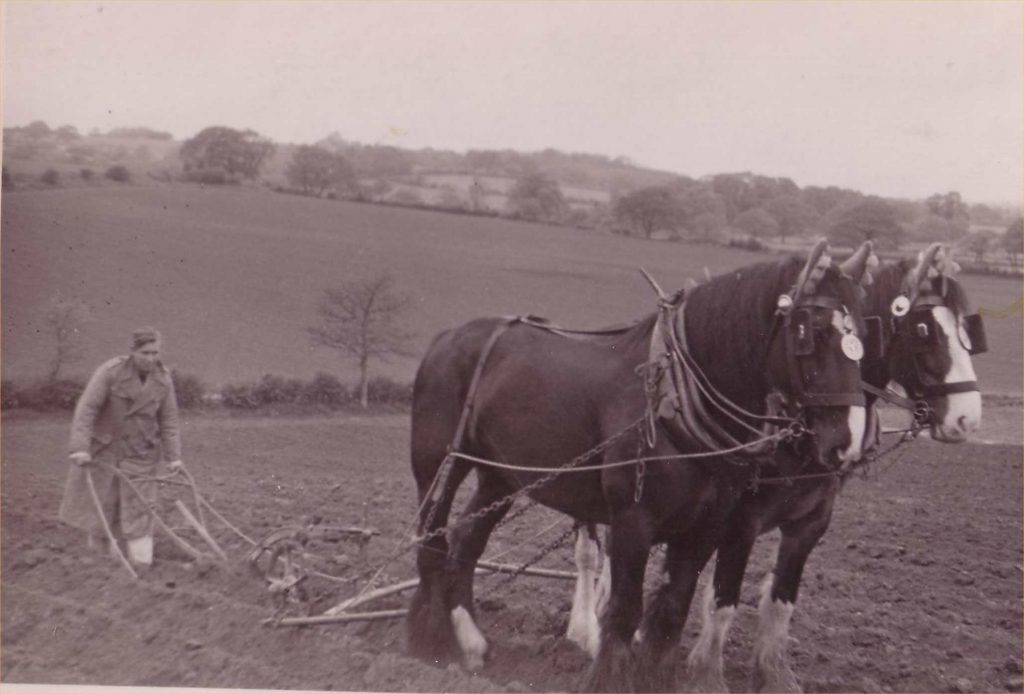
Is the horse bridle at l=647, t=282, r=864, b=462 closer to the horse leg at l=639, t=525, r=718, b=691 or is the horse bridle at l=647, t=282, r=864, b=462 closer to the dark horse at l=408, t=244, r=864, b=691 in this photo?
the dark horse at l=408, t=244, r=864, b=691

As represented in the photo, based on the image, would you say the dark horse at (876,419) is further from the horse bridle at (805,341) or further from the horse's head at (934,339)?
the horse bridle at (805,341)

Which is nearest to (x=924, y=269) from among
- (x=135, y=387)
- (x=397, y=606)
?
(x=397, y=606)

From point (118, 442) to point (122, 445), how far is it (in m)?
0.03

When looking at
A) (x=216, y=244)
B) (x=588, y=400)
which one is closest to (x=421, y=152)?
(x=216, y=244)

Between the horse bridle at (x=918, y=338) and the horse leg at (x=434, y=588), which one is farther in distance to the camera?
the horse leg at (x=434, y=588)

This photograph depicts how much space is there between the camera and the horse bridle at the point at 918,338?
174 inches

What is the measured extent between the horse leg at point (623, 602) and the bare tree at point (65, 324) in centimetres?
495

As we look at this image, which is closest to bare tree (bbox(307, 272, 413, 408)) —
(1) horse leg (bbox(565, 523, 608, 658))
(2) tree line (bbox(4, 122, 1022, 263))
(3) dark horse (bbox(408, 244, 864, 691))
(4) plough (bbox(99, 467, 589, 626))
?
(2) tree line (bbox(4, 122, 1022, 263))

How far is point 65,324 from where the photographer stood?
7957mm

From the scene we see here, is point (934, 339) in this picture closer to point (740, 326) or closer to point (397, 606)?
point (740, 326)

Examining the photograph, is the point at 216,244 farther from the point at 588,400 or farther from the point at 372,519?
the point at 588,400

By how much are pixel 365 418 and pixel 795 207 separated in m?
8.37

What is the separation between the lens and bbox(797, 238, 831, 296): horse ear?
3949 millimetres

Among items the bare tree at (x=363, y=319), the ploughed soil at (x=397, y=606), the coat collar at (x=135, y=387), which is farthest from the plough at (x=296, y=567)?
the bare tree at (x=363, y=319)
